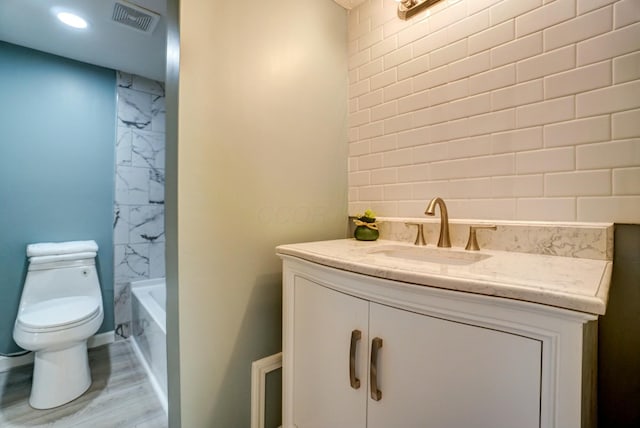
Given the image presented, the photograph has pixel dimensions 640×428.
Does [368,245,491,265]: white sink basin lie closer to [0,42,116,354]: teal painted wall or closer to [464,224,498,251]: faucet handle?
[464,224,498,251]: faucet handle

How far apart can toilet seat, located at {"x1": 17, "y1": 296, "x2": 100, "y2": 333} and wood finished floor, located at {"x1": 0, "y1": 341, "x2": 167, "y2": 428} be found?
438mm

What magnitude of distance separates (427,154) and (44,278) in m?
2.60

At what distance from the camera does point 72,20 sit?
161cm

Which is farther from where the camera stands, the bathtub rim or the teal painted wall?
the teal painted wall

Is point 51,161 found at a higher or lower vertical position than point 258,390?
higher

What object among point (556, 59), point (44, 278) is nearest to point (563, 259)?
point (556, 59)

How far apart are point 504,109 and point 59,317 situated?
2.50 m

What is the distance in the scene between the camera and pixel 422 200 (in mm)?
1202

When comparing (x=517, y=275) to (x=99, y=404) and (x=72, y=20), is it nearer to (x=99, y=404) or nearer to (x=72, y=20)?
(x=99, y=404)

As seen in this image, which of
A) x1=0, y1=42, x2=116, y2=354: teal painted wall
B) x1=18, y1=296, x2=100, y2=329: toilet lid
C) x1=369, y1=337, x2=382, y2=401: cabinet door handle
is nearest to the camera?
x1=369, y1=337, x2=382, y2=401: cabinet door handle

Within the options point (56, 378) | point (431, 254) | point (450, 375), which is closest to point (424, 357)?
point (450, 375)

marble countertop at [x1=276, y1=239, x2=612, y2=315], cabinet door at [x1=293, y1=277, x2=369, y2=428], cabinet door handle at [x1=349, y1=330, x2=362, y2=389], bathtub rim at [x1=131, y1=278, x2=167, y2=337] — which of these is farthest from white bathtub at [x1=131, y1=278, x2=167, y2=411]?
marble countertop at [x1=276, y1=239, x2=612, y2=315]

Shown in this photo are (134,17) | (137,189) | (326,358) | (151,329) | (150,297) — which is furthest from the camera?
(137,189)

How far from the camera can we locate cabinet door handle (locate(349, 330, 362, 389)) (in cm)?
76
